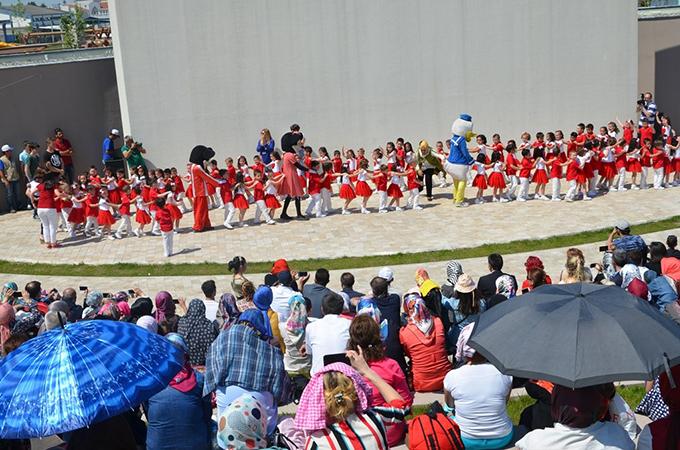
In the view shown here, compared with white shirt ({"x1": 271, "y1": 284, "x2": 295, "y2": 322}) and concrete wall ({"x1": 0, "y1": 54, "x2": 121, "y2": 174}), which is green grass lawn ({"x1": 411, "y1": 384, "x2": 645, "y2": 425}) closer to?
white shirt ({"x1": 271, "y1": 284, "x2": 295, "y2": 322})

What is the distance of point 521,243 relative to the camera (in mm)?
16547

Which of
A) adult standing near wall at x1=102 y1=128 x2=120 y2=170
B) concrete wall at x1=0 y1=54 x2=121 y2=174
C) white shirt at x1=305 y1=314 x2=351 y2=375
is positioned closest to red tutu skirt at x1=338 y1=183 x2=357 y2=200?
adult standing near wall at x1=102 y1=128 x2=120 y2=170

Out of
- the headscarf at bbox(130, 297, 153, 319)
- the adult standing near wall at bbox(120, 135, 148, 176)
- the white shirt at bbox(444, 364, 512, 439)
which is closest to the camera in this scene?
the white shirt at bbox(444, 364, 512, 439)

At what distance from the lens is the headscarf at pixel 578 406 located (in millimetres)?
4914

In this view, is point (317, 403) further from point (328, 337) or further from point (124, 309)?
Result: point (124, 309)

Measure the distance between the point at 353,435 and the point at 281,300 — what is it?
4937 mm

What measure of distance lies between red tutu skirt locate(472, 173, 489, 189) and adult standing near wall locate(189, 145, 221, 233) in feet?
17.6

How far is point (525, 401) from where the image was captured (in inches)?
321

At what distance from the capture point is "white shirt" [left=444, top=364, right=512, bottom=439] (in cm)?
651

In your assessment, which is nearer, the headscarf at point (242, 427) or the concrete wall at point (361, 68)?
the headscarf at point (242, 427)

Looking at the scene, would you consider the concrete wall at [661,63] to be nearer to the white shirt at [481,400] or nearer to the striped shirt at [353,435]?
the white shirt at [481,400]

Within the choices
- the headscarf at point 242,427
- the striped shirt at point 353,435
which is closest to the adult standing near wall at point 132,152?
the striped shirt at point 353,435

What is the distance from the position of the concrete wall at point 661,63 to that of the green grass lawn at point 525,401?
19895 millimetres

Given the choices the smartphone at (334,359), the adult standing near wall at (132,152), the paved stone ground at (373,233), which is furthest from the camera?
the adult standing near wall at (132,152)
